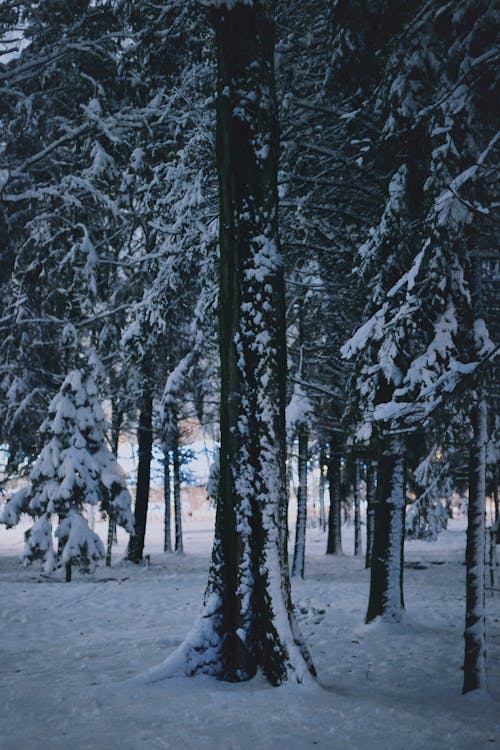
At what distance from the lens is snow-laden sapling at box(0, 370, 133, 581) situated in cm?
1496

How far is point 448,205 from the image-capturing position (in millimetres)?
4957

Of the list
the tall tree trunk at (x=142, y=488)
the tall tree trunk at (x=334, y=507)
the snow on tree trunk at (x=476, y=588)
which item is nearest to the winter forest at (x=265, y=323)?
the snow on tree trunk at (x=476, y=588)

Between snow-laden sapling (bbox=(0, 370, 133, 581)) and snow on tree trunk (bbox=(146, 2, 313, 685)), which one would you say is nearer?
snow on tree trunk (bbox=(146, 2, 313, 685))

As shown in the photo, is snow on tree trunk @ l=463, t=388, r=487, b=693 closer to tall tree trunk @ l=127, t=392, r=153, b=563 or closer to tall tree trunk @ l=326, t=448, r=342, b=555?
tall tree trunk @ l=127, t=392, r=153, b=563

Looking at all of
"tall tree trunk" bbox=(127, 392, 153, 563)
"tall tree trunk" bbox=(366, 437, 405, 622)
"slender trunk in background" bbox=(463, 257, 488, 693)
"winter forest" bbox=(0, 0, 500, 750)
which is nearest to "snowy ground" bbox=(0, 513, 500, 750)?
"winter forest" bbox=(0, 0, 500, 750)

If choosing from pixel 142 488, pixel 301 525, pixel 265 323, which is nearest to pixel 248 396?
pixel 265 323

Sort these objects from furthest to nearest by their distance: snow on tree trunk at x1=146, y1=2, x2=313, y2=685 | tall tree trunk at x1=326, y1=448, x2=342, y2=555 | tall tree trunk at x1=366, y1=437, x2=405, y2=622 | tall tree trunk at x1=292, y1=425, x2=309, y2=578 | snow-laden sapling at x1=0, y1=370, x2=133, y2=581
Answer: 1. tall tree trunk at x1=326, y1=448, x2=342, y2=555
2. tall tree trunk at x1=292, y1=425, x2=309, y2=578
3. snow-laden sapling at x1=0, y1=370, x2=133, y2=581
4. tall tree trunk at x1=366, y1=437, x2=405, y2=622
5. snow on tree trunk at x1=146, y1=2, x2=313, y2=685

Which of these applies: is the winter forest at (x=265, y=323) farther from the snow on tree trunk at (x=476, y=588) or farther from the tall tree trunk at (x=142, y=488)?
the tall tree trunk at (x=142, y=488)

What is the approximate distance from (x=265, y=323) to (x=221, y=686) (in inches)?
126

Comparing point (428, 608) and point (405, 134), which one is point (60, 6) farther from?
point (428, 608)

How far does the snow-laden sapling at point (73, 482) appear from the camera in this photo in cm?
1496

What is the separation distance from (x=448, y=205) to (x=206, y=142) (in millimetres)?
4970

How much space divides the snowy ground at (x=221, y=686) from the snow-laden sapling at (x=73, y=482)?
7.51ft

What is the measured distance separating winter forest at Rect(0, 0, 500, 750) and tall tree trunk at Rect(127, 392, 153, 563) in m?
3.72
